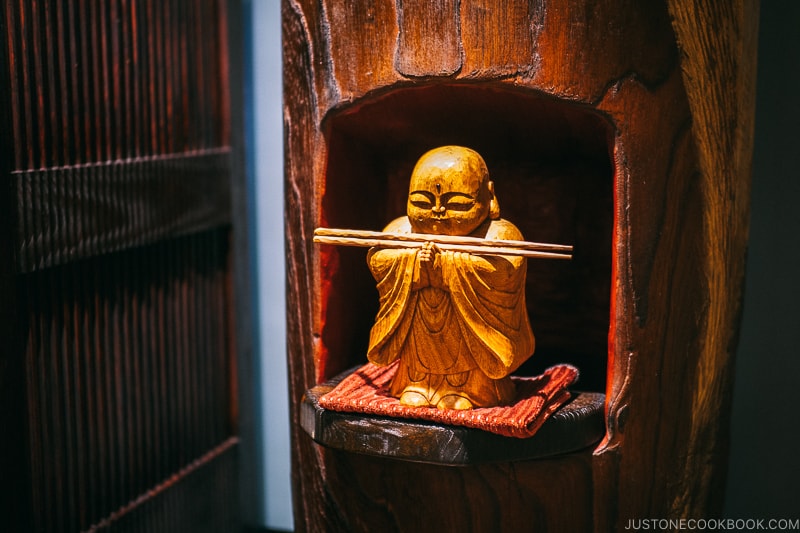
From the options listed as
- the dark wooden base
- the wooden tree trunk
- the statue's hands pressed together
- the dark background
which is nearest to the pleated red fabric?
the dark wooden base

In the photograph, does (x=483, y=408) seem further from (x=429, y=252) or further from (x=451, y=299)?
(x=429, y=252)

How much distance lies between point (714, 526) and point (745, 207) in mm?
851

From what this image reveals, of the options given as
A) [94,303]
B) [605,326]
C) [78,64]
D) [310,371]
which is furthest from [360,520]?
[78,64]

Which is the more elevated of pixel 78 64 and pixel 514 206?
pixel 78 64

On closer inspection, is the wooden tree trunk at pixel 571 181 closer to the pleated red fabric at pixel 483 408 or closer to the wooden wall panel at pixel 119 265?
the pleated red fabric at pixel 483 408

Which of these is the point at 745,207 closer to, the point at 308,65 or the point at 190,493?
the point at 308,65

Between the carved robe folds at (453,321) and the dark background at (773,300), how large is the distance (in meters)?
1.03

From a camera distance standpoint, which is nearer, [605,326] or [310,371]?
[310,371]

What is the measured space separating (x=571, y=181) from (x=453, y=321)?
63cm

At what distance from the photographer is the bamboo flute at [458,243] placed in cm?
169

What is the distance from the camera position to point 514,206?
222 cm

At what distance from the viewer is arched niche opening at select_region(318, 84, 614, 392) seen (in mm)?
1939

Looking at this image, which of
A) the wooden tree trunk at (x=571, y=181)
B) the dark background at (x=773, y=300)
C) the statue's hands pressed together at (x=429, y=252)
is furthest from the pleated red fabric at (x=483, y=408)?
the dark background at (x=773, y=300)

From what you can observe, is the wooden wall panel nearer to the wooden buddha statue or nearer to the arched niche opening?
the arched niche opening
